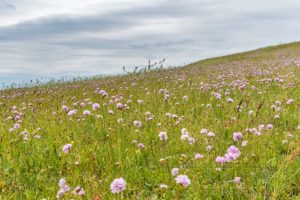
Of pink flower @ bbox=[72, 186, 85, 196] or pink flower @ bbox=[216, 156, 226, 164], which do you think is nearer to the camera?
pink flower @ bbox=[72, 186, 85, 196]

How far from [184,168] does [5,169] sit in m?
2.39

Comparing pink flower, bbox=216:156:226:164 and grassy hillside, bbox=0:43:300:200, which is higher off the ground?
pink flower, bbox=216:156:226:164

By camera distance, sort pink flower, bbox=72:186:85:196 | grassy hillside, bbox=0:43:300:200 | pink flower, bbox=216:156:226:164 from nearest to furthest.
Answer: pink flower, bbox=72:186:85:196 → grassy hillside, bbox=0:43:300:200 → pink flower, bbox=216:156:226:164

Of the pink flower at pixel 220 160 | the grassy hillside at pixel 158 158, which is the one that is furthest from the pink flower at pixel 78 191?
the pink flower at pixel 220 160

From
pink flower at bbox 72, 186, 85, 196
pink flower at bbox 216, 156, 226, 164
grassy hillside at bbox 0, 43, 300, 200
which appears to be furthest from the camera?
pink flower at bbox 216, 156, 226, 164

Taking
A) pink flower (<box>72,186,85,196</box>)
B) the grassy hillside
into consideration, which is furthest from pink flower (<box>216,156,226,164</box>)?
pink flower (<box>72,186,85,196</box>)

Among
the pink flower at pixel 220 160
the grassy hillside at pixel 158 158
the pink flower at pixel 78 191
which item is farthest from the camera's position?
the pink flower at pixel 220 160

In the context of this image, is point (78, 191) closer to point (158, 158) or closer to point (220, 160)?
point (220, 160)

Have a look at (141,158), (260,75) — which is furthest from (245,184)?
(260,75)

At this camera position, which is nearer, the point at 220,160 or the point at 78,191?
the point at 78,191

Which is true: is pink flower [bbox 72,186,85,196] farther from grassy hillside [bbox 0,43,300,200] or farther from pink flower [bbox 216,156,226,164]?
pink flower [bbox 216,156,226,164]

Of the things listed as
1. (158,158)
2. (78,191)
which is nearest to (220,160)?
(158,158)

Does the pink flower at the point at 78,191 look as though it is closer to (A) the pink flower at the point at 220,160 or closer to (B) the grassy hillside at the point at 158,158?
(B) the grassy hillside at the point at 158,158

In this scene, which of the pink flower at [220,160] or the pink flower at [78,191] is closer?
the pink flower at [78,191]
